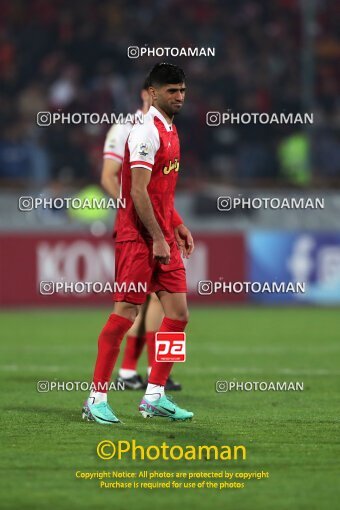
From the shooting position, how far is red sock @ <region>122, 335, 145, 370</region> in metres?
9.33

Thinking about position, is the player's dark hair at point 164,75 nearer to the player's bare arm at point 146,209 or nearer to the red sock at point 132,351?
the player's bare arm at point 146,209

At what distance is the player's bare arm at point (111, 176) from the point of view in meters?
9.12

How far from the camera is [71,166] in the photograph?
19.1 m

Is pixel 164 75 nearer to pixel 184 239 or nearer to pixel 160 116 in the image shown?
pixel 160 116

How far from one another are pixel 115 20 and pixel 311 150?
550cm

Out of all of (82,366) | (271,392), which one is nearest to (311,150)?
(82,366)

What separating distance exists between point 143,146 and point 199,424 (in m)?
1.71

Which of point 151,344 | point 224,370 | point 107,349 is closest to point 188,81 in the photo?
point 224,370

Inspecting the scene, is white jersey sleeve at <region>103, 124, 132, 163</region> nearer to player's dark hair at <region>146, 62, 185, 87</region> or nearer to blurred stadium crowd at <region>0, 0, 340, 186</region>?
player's dark hair at <region>146, 62, 185, 87</region>

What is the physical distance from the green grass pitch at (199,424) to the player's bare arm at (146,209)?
106 centimetres

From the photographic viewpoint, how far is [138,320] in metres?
9.44

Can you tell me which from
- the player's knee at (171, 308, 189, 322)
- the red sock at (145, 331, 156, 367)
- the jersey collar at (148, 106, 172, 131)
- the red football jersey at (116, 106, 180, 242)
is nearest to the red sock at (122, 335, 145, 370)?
the red sock at (145, 331, 156, 367)

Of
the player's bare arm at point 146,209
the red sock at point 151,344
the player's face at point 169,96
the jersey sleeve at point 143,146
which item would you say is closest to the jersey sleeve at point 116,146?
the red sock at point 151,344

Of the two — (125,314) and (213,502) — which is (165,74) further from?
(213,502)
